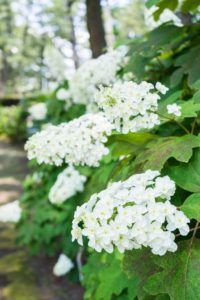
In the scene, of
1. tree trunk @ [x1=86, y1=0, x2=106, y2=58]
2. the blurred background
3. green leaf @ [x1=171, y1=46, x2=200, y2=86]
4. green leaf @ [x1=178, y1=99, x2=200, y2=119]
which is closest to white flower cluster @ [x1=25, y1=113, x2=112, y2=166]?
green leaf @ [x1=178, y1=99, x2=200, y2=119]

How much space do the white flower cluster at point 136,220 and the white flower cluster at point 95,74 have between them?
185 centimetres

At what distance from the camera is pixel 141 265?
57.0 inches

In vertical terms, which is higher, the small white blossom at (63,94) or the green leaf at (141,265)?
the small white blossom at (63,94)

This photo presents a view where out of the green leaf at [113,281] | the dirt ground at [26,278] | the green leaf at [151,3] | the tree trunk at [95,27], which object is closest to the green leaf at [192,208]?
the green leaf at [113,281]

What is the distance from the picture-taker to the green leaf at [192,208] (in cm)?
134

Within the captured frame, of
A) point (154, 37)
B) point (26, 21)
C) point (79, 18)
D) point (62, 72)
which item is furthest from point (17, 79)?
point (154, 37)

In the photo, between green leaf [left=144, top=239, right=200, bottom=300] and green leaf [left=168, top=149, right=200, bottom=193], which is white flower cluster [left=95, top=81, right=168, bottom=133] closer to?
green leaf [left=168, top=149, right=200, bottom=193]

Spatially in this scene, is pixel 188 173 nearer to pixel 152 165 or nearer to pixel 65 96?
pixel 152 165

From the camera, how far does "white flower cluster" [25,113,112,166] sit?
6.13ft

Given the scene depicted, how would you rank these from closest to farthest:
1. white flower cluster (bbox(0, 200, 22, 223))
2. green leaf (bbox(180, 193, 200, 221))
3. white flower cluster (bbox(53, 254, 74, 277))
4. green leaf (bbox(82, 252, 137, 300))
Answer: green leaf (bbox(180, 193, 200, 221)) < green leaf (bbox(82, 252, 137, 300)) < white flower cluster (bbox(53, 254, 74, 277)) < white flower cluster (bbox(0, 200, 22, 223))

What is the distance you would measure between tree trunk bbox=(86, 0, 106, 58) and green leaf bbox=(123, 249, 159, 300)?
4248 millimetres

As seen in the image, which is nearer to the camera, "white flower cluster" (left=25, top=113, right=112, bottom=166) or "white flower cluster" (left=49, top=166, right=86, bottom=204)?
"white flower cluster" (left=25, top=113, right=112, bottom=166)

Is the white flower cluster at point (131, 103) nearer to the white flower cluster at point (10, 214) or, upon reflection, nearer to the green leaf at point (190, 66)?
the green leaf at point (190, 66)

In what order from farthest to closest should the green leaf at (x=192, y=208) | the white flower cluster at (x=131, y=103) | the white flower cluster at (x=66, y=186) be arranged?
the white flower cluster at (x=66, y=186)
the white flower cluster at (x=131, y=103)
the green leaf at (x=192, y=208)
